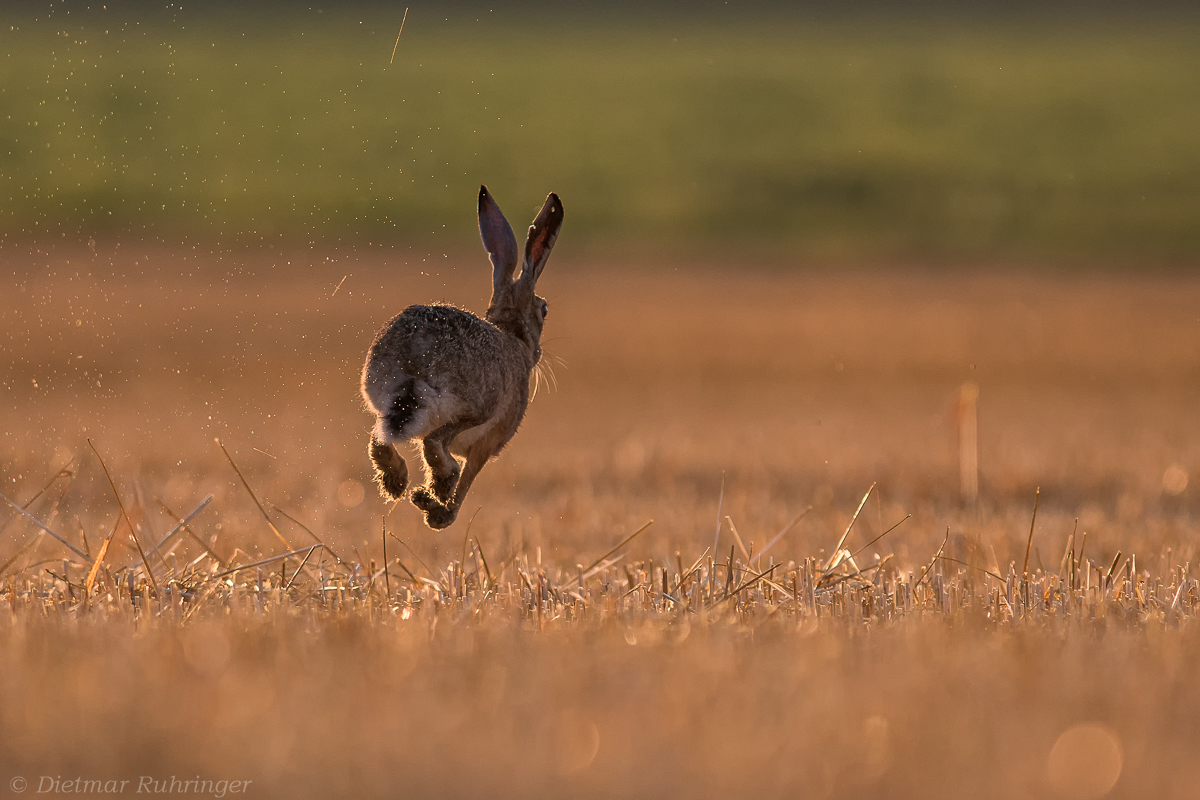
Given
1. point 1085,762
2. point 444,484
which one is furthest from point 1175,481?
point 1085,762

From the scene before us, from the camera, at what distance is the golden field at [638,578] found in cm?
289

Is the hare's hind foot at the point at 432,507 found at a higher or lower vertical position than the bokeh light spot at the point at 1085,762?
higher

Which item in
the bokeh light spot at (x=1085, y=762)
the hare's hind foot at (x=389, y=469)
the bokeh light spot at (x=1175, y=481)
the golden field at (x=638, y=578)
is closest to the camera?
the bokeh light spot at (x=1085, y=762)

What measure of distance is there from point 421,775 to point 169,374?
537 inches

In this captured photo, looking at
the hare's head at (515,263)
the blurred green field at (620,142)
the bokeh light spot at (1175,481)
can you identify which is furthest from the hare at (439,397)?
the blurred green field at (620,142)

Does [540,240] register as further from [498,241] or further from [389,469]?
[389,469]

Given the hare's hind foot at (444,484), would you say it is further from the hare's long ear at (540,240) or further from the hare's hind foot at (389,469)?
the hare's long ear at (540,240)

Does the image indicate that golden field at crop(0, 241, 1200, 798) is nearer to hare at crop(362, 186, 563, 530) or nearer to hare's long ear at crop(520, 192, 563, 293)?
hare at crop(362, 186, 563, 530)

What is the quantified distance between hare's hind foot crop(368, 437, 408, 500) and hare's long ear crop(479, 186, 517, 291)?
1406 mm

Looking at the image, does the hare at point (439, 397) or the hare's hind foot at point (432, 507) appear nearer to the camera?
the hare at point (439, 397)

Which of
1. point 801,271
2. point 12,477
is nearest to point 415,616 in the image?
point 12,477

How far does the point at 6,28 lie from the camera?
173 feet

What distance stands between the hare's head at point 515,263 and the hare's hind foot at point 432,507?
1.22 m

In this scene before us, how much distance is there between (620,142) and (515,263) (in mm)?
34677
